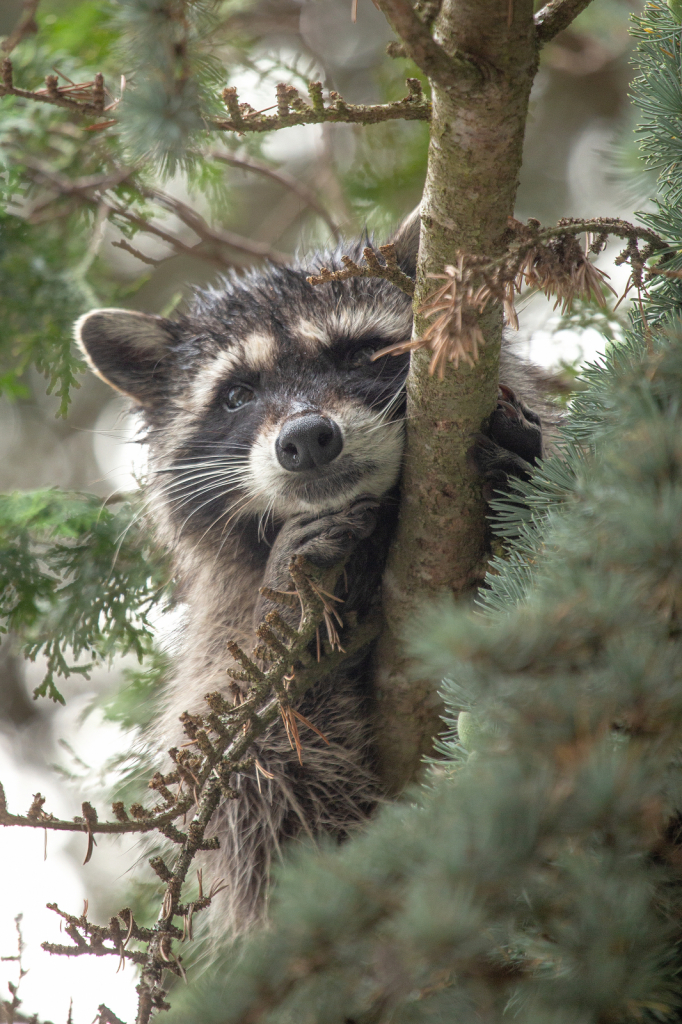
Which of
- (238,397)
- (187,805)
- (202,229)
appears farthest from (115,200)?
(187,805)

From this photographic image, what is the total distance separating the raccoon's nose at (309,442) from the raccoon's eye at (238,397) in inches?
16.7

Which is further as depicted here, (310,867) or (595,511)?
(595,511)

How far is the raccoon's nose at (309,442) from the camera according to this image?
182cm

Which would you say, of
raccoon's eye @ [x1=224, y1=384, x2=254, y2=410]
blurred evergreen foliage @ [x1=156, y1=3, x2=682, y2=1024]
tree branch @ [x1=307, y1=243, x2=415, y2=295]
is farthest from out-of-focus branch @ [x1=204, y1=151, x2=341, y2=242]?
blurred evergreen foliage @ [x1=156, y1=3, x2=682, y2=1024]

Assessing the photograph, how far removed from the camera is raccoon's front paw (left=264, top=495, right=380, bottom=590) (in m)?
1.78

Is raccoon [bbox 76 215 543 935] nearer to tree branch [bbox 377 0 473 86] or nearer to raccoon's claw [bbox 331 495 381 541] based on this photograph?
raccoon's claw [bbox 331 495 381 541]

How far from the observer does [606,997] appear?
0.65 meters

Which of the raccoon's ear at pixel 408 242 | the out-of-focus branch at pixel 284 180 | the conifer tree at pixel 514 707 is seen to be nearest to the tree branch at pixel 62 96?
the conifer tree at pixel 514 707

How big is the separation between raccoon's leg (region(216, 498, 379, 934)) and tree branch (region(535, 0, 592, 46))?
1.06 meters

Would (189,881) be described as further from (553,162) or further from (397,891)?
(553,162)

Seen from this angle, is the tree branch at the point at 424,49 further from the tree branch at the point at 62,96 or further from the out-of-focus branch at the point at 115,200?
the out-of-focus branch at the point at 115,200

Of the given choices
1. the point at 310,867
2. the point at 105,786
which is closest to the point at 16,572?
the point at 105,786

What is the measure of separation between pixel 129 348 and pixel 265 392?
0.59 m

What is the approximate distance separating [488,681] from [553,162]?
15.2 feet
